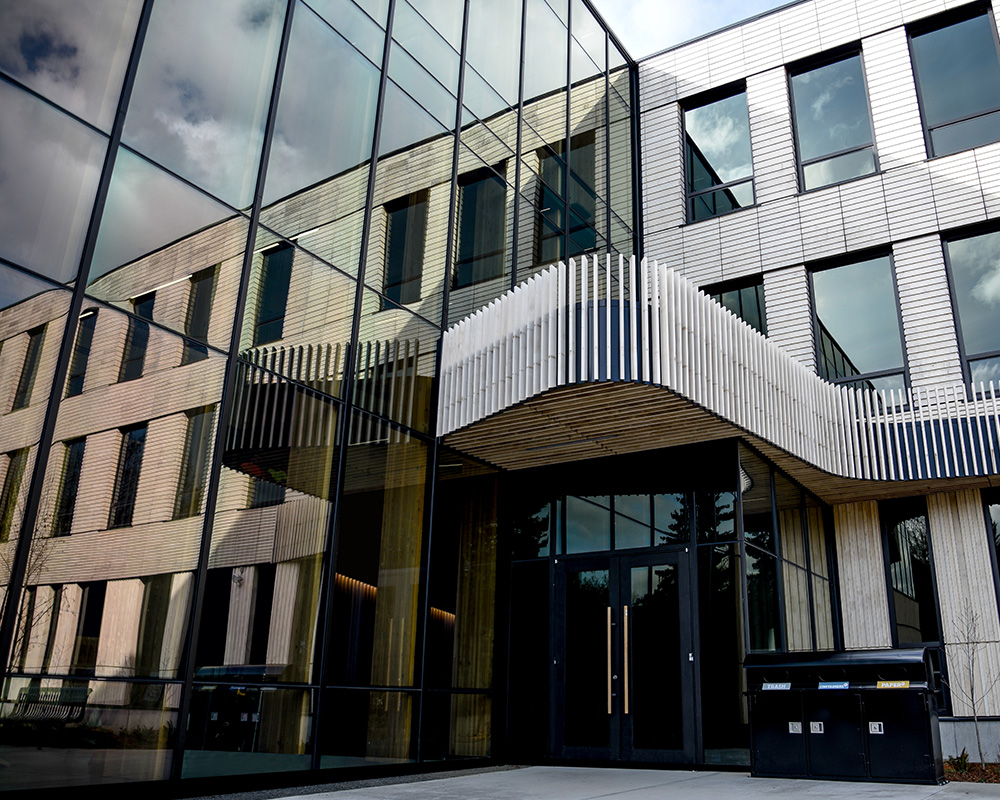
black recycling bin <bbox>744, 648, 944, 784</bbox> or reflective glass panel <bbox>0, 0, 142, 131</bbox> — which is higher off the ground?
reflective glass panel <bbox>0, 0, 142, 131</bbox>

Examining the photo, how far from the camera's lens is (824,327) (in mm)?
14430

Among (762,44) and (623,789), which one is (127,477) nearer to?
(623,789)

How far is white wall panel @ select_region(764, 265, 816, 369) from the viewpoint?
14.2 metres

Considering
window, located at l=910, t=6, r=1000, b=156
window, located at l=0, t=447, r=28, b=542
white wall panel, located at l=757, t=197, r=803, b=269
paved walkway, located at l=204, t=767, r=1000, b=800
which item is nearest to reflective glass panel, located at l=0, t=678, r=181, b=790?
paved walkway, located at l=204, t=767, r=1000, b=800

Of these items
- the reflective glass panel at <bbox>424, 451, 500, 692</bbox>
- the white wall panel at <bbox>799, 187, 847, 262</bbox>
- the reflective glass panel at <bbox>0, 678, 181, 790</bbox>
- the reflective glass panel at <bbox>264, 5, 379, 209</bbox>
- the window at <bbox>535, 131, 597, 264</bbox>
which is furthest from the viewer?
the white wall panel at <bbox>799, 187, 847, 262</bbox>

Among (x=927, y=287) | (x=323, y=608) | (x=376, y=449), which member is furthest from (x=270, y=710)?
(x=927, y=287)

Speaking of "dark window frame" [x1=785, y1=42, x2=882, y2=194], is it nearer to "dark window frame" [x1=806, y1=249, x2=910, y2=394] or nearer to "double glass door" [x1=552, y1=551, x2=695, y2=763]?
"dark window frame" [x1=806, y1=249, x2=910, y2=394]

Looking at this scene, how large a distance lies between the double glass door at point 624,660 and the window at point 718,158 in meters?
7.70

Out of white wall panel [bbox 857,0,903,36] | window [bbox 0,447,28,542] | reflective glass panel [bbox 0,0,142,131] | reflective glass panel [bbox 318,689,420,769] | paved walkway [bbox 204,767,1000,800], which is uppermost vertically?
white wall panel [bbox 857,0,903,36]

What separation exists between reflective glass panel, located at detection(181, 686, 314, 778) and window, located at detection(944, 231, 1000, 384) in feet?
36.4

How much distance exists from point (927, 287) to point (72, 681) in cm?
1326

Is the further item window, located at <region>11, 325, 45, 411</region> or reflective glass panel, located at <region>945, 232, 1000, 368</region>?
reflective glass panel, located at <region>945, 232, 1000, 368</region>

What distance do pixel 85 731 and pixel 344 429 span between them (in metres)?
4.32

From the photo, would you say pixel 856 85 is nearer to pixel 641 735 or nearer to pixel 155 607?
pixel 641 735
